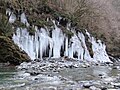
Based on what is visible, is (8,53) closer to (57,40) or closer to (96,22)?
(57,40)

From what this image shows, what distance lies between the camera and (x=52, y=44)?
106 ft

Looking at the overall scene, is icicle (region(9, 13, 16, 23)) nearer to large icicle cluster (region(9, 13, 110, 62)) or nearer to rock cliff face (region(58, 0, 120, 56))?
large icicle cluster (region(9, 13, 110, 62))

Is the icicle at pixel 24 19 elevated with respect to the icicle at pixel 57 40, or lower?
elevated

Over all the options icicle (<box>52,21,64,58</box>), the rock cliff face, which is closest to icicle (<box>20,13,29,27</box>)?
icicle (<box>52,21,64,58</box>)

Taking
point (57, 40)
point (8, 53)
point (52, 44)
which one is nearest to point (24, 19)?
point (52, 44)

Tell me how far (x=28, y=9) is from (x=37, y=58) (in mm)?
5837

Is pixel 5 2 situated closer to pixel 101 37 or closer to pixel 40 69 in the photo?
pixel 40 69

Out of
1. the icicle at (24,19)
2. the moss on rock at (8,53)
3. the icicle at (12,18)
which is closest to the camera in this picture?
the moss on rock at (8,53)

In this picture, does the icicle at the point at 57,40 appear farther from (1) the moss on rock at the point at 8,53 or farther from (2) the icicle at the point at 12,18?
(1) the moss on rock at the point at 8,53

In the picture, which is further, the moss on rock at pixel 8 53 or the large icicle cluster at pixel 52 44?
the large icicle cluster at pixel 52 44

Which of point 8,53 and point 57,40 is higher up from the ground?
point 57,40

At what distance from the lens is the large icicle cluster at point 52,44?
28.9m

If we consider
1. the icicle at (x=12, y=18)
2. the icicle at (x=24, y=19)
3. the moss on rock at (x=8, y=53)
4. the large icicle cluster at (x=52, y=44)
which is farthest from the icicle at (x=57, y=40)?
the moss on rock at (x=8, y=53)

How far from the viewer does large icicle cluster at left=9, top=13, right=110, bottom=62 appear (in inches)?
1139
